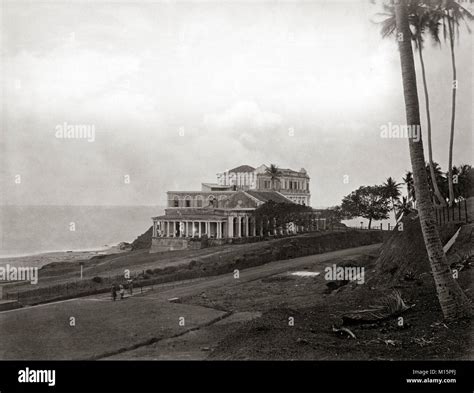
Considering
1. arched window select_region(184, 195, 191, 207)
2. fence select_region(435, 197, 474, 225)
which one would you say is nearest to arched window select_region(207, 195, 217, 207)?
arched window select_region(184, 195, 191, 207)

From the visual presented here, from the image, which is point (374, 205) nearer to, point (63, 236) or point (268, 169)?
point (268, 169)

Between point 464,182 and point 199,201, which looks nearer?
point 464,182

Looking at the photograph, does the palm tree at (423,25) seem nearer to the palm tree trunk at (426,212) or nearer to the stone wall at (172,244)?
the palm tree trunk at (426,212)

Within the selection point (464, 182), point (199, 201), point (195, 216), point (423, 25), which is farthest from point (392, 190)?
point (199, 201)

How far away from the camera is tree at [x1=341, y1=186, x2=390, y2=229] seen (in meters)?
38.3

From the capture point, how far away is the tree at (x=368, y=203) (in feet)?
126

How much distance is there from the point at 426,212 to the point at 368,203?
96.4 ft

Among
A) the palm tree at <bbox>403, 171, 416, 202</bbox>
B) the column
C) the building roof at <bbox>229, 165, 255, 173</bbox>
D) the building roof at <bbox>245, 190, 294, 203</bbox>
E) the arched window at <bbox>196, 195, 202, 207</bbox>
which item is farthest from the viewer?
the building roof at <bbox>229, 165, 255, 173</bbox>

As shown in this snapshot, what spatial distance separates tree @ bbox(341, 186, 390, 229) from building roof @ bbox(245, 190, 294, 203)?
11.5m

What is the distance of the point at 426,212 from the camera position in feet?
34.2

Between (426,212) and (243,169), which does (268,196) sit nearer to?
(243,169)

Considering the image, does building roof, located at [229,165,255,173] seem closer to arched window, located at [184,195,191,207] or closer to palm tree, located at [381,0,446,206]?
arched window, located at [184,195,191,207]

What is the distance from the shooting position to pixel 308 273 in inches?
861
